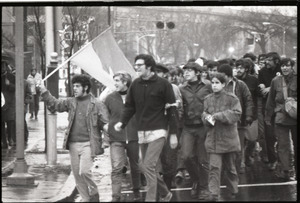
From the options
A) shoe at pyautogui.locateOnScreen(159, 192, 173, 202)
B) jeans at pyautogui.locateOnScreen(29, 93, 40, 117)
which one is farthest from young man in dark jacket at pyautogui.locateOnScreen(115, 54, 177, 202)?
jeans at pyautogui.locateOnScreen(29, 93, 40, 117)

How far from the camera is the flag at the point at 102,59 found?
11.6 m

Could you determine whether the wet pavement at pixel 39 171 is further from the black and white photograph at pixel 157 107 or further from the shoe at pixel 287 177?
the shoe at pixel 287 177

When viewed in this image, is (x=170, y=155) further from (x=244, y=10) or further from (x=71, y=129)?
(x=244, y=10)

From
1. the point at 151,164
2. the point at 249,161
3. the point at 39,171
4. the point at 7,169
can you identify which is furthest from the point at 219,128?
the point at 7,169

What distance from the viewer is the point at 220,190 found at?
10859mm

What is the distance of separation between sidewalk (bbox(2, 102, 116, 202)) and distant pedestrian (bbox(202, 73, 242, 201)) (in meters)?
A: 1.49

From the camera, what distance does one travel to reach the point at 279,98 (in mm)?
11633

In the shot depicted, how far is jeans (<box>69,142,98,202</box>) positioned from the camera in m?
10.2

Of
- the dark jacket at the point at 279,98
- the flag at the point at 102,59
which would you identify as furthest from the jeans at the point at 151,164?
the dark jacket at the point at 279,98

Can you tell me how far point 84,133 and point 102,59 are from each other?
1959mm

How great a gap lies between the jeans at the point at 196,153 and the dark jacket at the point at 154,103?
32.4 inches

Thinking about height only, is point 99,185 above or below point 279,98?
below

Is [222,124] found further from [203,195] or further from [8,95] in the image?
[8,95]

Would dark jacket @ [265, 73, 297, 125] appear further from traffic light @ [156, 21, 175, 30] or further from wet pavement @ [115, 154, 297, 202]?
traffic light @ [156, 21, 175, 30]
